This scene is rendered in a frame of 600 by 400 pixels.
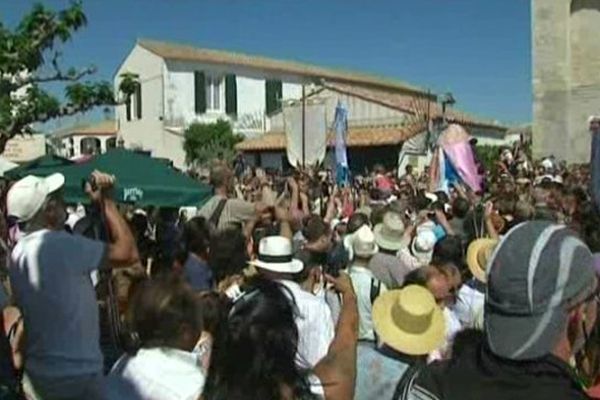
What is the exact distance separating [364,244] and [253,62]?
161 feet

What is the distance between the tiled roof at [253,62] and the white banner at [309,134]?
36.3 meters

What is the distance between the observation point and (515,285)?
207cm

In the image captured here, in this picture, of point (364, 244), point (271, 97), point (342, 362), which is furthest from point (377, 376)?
point (271, 97)

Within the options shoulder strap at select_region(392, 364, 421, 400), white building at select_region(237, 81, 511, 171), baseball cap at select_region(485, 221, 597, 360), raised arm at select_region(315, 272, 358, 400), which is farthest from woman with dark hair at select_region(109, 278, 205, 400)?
white building at select_region(237, 81, 511, 171)

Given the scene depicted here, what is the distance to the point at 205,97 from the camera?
5175cm

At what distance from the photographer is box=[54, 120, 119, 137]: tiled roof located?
59875mm

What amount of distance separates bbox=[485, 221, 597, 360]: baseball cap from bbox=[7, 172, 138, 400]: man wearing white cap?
2.56m

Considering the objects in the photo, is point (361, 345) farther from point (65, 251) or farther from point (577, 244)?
point (577, 244)

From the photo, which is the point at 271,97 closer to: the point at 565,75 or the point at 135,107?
the point at 135,107

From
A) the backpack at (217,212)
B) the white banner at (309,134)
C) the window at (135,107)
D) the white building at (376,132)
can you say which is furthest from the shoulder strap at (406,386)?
the window at (135,107)

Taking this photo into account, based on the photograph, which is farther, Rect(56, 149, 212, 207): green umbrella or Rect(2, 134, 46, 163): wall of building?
Rect(2, 134, 46, 163): wall of building

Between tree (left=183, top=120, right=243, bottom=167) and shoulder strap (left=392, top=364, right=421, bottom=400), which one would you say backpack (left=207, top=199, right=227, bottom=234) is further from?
tree (left=183, top=120, right=243, bottom=167)

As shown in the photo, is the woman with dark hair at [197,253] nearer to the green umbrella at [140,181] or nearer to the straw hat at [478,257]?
the straw hat at [478,257]

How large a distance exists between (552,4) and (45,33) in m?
22.7
